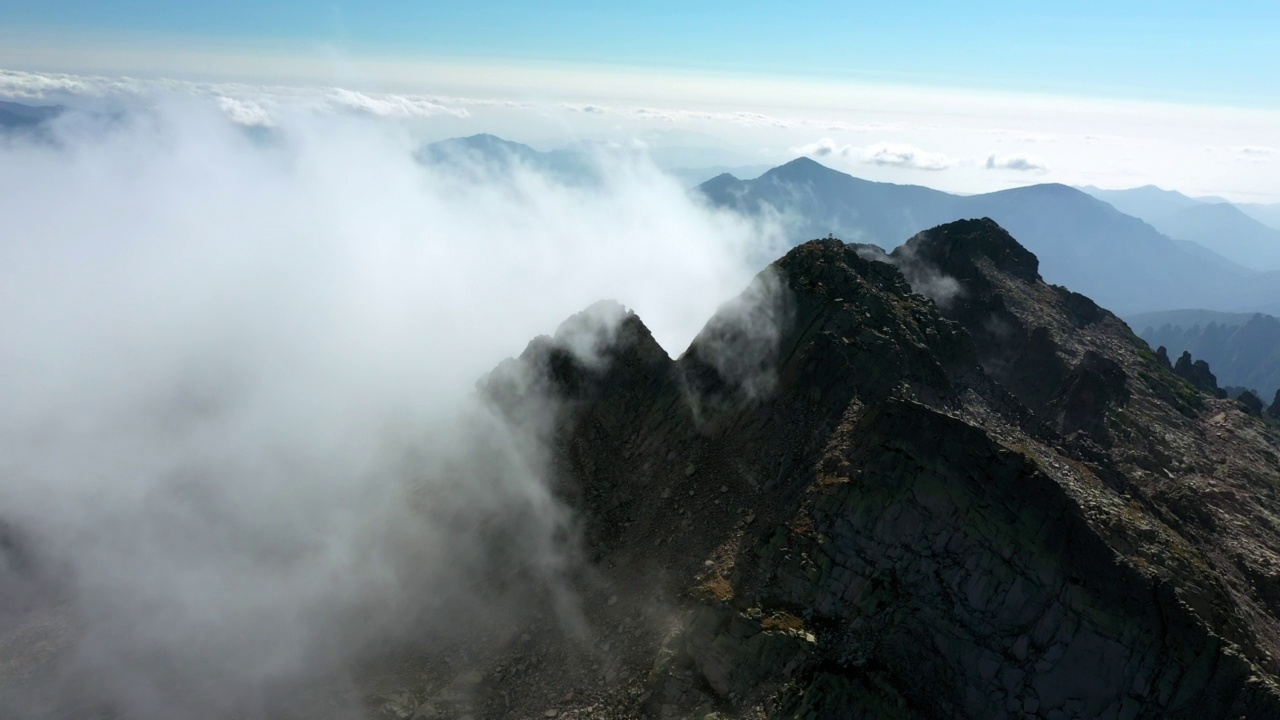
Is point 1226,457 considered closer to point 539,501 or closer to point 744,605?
point 744,605

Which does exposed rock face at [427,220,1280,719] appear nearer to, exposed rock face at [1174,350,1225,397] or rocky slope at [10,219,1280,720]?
rocky slope at [10,219,1280,720]

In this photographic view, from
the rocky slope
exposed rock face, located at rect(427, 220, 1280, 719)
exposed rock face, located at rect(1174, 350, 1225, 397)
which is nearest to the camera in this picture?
exposed rock face, located at rect(427, 220, 1280, 719)

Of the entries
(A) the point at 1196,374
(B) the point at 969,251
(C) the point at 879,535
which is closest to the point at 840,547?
(C) the point at 879,535

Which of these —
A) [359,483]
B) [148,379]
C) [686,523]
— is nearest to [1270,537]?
[686,523]

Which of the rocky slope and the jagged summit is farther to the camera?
the jagged summit

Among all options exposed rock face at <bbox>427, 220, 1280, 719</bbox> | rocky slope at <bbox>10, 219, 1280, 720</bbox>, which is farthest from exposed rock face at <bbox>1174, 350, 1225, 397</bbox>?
rocky slope at <bbox>10, 219, 1280, 720</bbox>

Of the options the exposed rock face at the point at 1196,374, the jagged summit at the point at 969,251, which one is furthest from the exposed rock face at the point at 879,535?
the exposed rock face at the point at 1196,374

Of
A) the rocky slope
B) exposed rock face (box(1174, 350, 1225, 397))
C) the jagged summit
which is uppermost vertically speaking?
the jagged summit

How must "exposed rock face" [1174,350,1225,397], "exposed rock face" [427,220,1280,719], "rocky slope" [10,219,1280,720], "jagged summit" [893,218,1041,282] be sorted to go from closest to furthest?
"exposed rock face" [427,220,1280,719]
"rocky slope" [10,219,1280,720]
"jagged summit" [893,218,1041,282]
"exposed rock face" [1174,350,1225,397]
